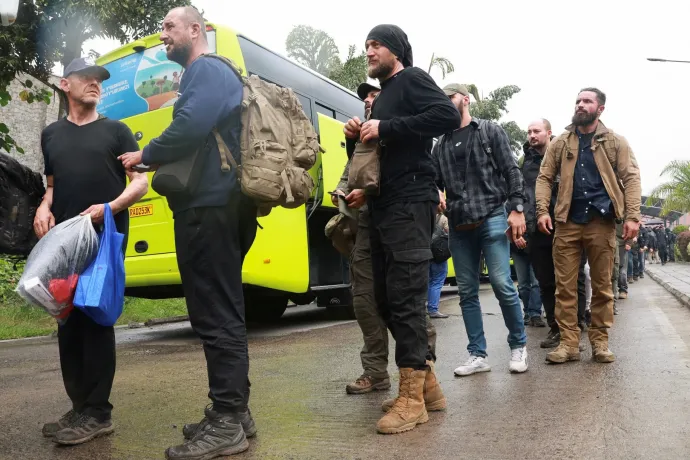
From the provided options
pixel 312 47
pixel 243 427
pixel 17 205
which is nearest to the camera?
pixel 243 427

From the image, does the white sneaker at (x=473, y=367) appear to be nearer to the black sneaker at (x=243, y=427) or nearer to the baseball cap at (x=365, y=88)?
the black sneaker at (x=243, y=427)

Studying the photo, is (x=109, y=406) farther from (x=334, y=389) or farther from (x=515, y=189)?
(x=515, y=189)

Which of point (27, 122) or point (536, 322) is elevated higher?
point (27, 122)

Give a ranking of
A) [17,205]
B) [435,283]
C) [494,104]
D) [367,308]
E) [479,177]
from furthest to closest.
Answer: [494,104] < [435,283] < [479,177] < [367,308] < [17,205]

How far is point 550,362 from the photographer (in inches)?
190

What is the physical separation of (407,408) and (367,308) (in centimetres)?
123

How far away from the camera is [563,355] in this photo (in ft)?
15.9

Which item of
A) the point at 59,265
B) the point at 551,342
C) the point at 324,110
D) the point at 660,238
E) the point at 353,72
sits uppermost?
the point at 353,72

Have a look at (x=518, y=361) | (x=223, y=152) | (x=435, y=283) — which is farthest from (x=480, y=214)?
(x=435, y=283)

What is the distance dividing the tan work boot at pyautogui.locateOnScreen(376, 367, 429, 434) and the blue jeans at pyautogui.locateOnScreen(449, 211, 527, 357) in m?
1.49

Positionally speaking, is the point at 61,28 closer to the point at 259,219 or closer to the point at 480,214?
the point at 259,219

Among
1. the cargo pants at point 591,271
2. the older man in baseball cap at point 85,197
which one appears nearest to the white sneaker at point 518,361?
the cargo pants at point 591,271

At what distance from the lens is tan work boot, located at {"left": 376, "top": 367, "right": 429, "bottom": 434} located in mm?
3092

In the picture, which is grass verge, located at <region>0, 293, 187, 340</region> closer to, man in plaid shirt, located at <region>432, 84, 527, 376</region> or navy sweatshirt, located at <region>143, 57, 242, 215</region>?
man in plaid shirt, located at <region>432, 84, 527, 376</region>
